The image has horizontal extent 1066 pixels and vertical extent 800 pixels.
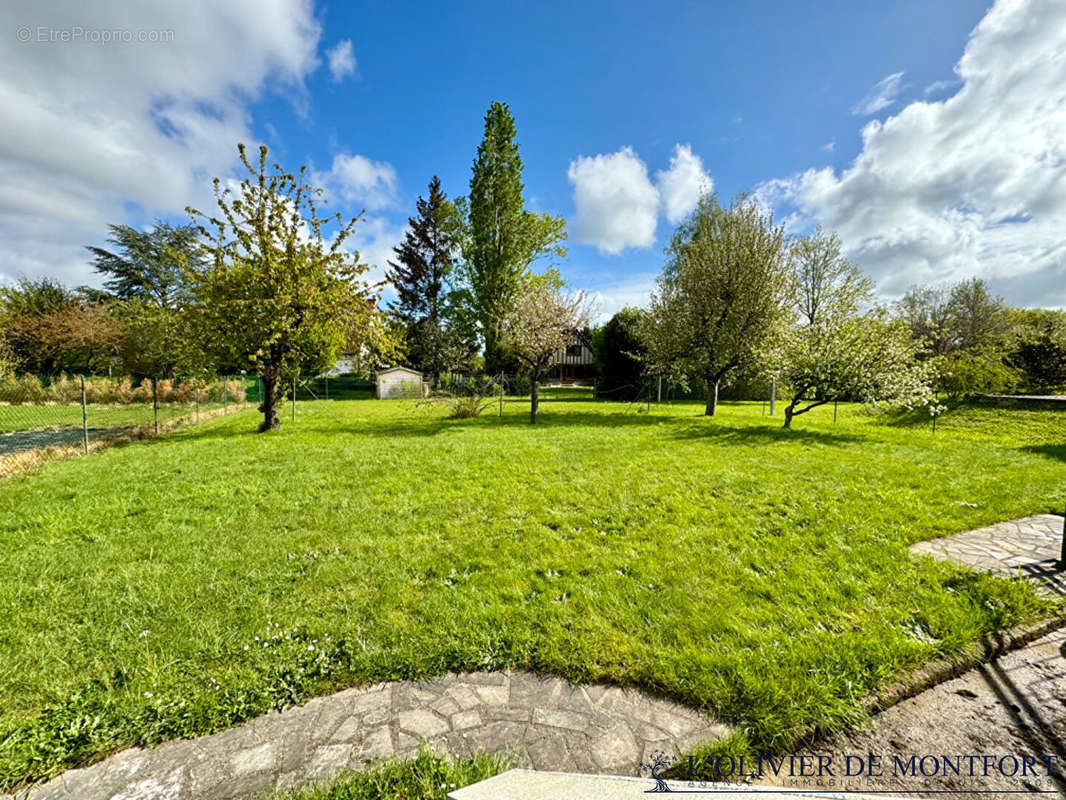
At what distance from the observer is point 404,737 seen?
200 centimetres

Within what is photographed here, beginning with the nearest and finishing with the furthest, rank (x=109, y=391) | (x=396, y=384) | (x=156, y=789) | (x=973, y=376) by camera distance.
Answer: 1. (x=156, y=789)
2. (x=973, y=376)
3. (x=109, y=391)
4. (x=396, y=384)

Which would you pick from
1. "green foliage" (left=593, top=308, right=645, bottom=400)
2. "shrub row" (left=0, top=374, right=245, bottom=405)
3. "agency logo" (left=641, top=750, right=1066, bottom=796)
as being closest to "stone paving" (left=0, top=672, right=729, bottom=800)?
"agency logo" (left=641, top=750, right=1066, bottom=796)

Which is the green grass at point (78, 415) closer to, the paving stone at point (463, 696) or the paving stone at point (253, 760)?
the paving stone at point (253, 760)

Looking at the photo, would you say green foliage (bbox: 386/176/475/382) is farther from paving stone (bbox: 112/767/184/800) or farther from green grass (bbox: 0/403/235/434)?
paving stone (bbox: 112/767/184/800)

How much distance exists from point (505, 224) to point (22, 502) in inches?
965

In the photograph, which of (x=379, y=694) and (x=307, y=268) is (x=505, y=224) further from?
(x=379, y=694)

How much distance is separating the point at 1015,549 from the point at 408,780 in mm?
5645

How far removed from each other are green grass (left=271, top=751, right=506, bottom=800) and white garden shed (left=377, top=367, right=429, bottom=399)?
2640 centimetres

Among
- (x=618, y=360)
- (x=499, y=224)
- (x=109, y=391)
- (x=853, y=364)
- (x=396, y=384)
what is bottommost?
(x=109, y=391)

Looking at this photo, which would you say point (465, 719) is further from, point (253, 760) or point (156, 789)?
point (156, 789)

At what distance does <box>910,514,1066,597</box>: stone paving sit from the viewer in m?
3.41

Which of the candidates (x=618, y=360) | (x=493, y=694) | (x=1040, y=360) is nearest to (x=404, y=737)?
(x=493, y=694)

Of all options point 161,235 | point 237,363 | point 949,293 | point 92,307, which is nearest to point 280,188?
point 237,363

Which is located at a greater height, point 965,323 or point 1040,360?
point 965,323
